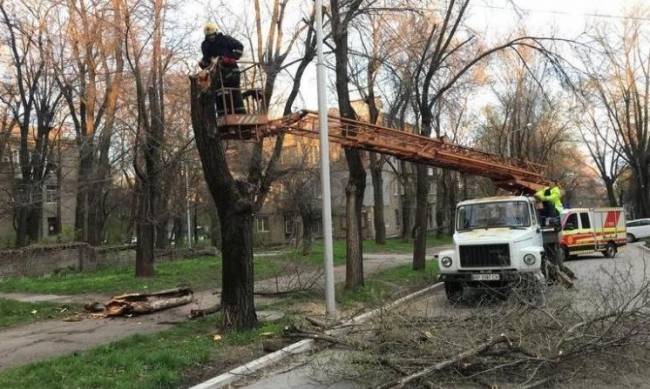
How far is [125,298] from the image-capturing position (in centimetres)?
1251

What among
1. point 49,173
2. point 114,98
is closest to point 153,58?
point 114,98

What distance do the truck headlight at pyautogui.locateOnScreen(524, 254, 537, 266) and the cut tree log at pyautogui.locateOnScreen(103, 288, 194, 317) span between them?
295 inches

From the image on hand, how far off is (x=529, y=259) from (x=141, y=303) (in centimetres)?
818

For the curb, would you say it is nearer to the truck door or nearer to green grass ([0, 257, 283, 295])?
green grass ([0, 257, 283, 295])

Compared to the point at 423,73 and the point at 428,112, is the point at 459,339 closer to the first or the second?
the point at 428,112

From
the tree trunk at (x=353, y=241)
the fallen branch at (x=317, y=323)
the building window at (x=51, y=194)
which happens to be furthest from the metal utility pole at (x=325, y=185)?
the building window at (x=51, y=194)

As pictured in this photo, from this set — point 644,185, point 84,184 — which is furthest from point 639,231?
point 84,184

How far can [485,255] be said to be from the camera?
1288 centimetres

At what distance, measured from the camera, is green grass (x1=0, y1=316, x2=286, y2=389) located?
7.09 metres

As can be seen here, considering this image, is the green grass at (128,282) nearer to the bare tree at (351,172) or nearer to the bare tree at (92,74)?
the bare tree at (351,172)

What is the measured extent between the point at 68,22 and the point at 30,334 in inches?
507

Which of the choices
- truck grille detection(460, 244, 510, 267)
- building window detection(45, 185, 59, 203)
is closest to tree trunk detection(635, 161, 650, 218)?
truck grille detection(460, 244, 510, 267)

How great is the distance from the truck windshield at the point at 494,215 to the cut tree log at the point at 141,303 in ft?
22.6

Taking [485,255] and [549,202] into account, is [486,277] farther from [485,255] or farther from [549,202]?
[549,202]
